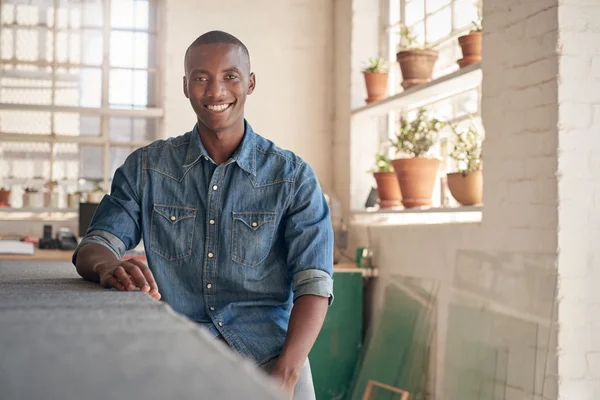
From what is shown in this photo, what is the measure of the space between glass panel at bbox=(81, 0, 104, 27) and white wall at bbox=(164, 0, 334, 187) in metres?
0.64

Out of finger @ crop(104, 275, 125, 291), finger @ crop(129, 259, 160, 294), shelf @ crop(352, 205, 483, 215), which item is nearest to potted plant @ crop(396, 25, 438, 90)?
shelf @ crop(352, 205, 483, 215)

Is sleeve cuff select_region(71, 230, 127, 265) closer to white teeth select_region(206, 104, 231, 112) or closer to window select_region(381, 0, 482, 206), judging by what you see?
white teeth select_region(206, 104, 231, 112)

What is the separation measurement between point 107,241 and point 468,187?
2312mm

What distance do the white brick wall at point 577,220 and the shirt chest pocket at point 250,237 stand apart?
1503 millimetres

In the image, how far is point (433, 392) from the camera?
411 centimetres

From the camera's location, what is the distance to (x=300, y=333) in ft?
6.02

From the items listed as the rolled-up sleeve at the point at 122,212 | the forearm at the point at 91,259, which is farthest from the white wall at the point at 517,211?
the forearm at the point at 91,259

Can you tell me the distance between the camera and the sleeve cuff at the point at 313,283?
→ 1865 mm

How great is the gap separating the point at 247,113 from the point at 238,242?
12.5 ft

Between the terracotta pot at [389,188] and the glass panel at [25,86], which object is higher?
the glass panel at [25,86]

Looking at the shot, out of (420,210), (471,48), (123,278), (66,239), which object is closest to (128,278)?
(123,278)

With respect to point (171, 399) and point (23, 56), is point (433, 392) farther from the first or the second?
point (171, 399)

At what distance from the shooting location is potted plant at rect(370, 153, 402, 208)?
187 inches

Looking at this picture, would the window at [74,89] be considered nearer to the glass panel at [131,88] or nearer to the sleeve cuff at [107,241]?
the glass panel at [131,88]
